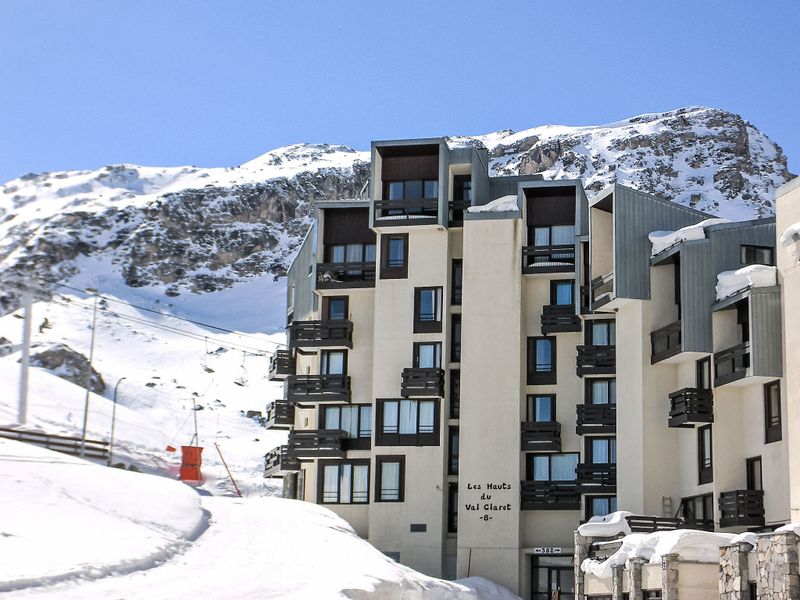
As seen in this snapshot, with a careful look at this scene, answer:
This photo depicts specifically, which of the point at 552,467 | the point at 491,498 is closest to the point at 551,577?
the point at 491,498

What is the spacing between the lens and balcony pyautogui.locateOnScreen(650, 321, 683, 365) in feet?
175

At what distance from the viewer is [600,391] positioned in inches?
2448

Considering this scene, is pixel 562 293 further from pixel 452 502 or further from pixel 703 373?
pixel 703 373

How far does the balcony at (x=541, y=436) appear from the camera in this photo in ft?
204

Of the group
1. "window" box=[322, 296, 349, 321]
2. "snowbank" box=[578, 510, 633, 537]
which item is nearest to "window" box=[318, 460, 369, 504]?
"window" box=[322, 296, 349, 321]

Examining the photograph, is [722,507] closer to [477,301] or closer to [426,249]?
[477,301]

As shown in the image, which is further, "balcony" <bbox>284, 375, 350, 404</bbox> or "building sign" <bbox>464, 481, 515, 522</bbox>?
"balcony" <bbox>284, 375, 350, 404</bbox>

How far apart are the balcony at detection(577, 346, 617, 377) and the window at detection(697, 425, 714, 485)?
821 centimetres

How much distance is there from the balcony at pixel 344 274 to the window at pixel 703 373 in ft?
67.1

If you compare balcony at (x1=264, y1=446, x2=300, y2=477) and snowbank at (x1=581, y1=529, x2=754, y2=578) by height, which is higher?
balcony at (x1=264, y1=446, x2=300, y2=477)

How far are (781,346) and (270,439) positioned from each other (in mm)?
98330

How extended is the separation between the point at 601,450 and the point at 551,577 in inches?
259

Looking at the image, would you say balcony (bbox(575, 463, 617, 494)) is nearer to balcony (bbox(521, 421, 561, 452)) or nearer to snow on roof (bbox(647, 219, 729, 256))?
balcony (bbox(521, 421, 561, 452))

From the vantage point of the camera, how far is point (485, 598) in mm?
57031
